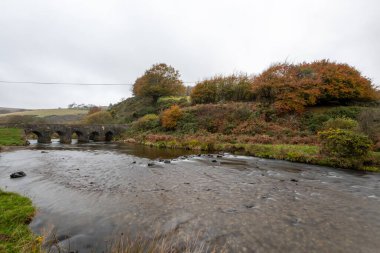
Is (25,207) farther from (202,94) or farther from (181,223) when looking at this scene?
(202,94)

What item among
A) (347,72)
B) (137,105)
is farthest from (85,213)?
(137,105)

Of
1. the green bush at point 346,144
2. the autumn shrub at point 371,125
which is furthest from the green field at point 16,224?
the autumn shrub at point 371,125

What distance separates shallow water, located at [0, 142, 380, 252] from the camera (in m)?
6.92

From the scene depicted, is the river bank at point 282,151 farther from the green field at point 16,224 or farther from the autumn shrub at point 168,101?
the autumn shrub at point 168,101

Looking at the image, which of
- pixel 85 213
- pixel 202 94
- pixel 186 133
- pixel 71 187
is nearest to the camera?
pixel 85 213

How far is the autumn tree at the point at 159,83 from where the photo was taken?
66.1m

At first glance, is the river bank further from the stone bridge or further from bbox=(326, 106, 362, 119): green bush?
the stone bridge

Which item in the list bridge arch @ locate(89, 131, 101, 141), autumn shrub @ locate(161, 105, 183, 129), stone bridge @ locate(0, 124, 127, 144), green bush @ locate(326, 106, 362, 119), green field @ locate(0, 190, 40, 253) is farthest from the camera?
bridge arch @ locate(89, 131, 101, 141)

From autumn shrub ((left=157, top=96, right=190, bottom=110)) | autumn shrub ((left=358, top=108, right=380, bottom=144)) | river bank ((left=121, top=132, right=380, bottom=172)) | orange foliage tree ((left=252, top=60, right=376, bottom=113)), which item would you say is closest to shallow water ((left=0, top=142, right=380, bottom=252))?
river bank ((left=121, top=132, right=380, bottom=172))

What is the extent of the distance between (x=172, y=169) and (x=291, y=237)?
10754mm

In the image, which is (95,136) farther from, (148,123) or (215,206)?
(215,206)

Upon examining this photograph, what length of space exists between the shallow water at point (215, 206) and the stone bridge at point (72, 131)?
2993 cm

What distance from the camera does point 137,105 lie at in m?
73.9

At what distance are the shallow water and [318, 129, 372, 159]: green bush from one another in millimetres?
1705
